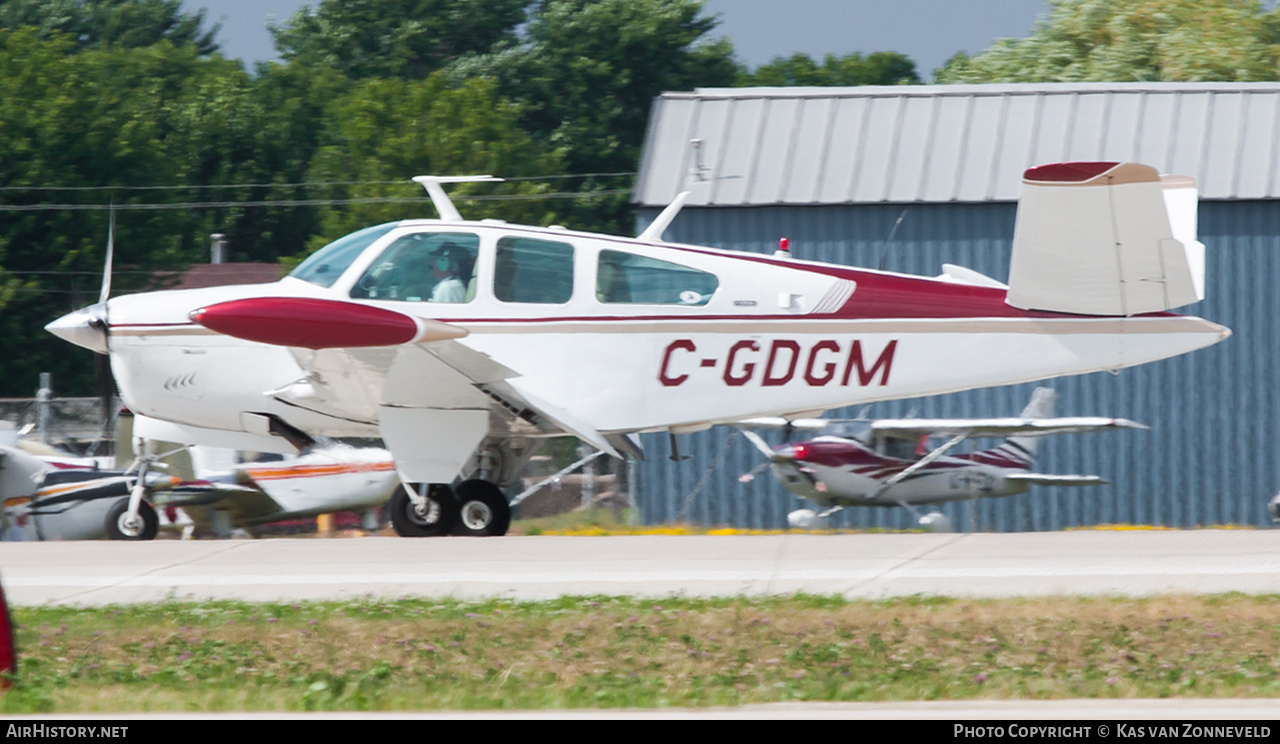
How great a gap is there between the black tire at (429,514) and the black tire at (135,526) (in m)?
2.09

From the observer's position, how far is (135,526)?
12.1 metres

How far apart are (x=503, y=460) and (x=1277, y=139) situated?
9.39 m

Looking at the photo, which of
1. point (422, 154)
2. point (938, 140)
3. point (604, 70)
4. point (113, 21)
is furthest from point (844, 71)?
point (938, 140)

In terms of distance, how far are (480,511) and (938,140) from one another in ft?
24.8

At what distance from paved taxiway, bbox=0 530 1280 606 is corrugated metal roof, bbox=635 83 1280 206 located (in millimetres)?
6052

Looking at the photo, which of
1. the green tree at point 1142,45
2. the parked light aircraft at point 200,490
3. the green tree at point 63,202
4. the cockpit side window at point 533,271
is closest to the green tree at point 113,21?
the green tree at point 63,202

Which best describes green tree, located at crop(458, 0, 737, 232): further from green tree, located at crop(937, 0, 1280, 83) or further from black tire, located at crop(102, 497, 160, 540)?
black tire, located at crop(102, 497, 160, 540)

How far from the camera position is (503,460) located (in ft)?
40.5

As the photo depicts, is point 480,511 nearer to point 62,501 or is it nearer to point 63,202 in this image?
point 62,501

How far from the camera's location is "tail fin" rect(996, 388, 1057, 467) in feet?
49.0

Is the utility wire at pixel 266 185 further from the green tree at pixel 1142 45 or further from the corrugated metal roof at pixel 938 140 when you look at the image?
the corrugated metal roof at pixel 938 140
